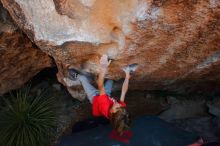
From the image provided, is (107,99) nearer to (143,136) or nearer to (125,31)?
(125,31)

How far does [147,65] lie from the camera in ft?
16.0

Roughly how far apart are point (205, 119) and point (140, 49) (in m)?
2.23

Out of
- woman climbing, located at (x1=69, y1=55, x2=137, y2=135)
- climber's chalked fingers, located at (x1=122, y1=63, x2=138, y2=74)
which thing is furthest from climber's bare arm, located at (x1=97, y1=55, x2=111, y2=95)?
climber's chalked fingers, located at (x1=122, y1=63, x2=138, y2=74)

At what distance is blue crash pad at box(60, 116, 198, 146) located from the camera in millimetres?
5133

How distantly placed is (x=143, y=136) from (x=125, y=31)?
5.55ft

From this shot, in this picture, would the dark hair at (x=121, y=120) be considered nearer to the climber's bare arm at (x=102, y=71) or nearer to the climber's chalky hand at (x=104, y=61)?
the climber's bare arm at (x=102, y=71)

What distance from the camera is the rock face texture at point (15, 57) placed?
494cm

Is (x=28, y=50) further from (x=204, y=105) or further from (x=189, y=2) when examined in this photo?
(x=204, y=105)

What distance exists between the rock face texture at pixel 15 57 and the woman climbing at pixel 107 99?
77 cm

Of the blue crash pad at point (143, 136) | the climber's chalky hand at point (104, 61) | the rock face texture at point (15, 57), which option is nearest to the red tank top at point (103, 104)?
the climber's chalky hand at point (104, 61)

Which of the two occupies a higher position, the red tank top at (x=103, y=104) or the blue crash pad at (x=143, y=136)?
the red tank top at (x=103, y=104)

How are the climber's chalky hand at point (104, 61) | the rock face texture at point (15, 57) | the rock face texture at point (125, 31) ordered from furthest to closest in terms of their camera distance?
the rock face texture at point (15, 57) < the climber's chalky hand at point (104, 61) < the rock face texture at point (125, 31)

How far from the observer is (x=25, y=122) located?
18.5 feet

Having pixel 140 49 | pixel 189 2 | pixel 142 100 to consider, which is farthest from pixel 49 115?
pixel 189 2
